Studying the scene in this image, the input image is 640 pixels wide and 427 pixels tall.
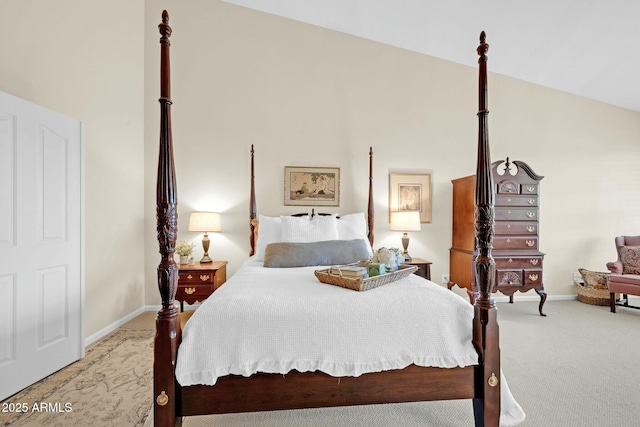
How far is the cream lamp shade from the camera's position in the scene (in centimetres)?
345

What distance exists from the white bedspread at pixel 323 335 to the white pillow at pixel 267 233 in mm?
1487

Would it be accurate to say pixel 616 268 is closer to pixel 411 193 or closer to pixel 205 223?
pixel 411 193

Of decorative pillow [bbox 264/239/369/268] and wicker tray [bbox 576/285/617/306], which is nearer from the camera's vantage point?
decorative pillow [bbox 264/239/369/268]

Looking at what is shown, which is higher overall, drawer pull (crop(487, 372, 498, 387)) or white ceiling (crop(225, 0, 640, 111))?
white ceiling (crop(225, 0, 640, 111))

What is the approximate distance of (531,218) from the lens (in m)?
3.64

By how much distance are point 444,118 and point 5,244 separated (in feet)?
15.0

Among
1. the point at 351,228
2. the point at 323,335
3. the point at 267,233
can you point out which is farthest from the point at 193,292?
the point at 323,335

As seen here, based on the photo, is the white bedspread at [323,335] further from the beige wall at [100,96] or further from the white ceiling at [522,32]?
the white ceiling at [522,32]

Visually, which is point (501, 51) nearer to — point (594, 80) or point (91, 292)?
point (594, 80)

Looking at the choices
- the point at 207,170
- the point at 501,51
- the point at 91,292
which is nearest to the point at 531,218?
the point at 501,51

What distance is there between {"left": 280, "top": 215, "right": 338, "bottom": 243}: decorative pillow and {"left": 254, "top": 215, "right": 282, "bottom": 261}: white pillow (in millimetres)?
80

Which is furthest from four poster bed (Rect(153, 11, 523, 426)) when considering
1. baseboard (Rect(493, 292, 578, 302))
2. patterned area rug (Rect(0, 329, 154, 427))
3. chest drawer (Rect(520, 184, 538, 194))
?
baseboard (Rect(493, 292, 578, 302))

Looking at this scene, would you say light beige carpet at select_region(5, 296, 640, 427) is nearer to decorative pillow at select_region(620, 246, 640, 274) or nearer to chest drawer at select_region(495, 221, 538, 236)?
decorative pillow at select_region(620, 246, 640, 274)

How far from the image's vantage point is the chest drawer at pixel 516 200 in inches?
142
